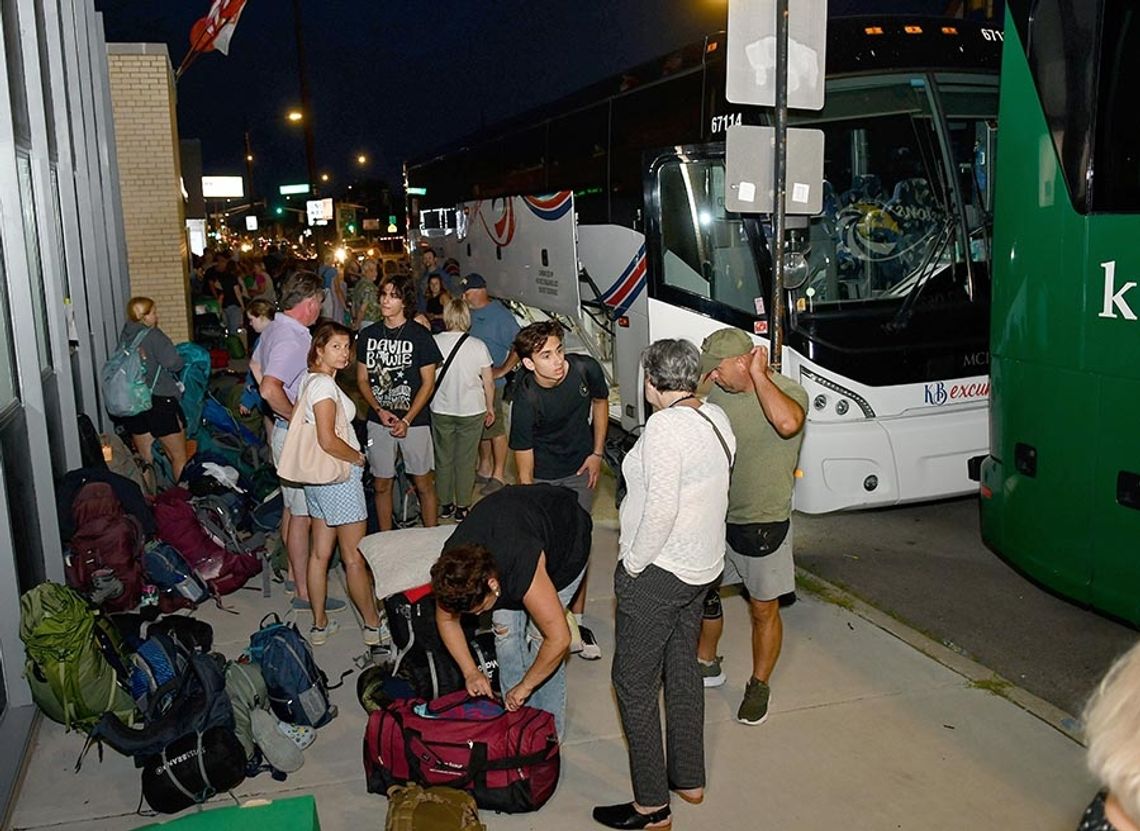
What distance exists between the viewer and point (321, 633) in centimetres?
647

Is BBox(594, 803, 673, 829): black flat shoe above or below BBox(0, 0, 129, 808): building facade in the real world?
below

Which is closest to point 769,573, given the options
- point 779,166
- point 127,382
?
point 779,166

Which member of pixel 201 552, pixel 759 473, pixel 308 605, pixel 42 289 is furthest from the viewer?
pixel 42 289

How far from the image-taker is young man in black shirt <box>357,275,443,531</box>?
7.52 m

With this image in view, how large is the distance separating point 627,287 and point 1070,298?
16.5 feet

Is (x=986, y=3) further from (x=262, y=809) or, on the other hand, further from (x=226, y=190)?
(x=226, y=190)

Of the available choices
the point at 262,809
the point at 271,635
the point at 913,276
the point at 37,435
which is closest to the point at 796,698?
the point at 271,635

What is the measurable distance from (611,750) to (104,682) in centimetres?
249

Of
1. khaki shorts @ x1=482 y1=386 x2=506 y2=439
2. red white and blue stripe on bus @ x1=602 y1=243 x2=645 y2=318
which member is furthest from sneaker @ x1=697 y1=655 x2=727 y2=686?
red white and blue stripe on bus @ x1=602 y1=243 x2=645 y2=318

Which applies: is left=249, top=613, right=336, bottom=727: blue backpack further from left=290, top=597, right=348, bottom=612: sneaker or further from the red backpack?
the red backpack

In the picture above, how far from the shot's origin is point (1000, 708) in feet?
17.5

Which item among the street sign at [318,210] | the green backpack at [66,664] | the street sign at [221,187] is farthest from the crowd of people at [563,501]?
the street sign at [221,187]

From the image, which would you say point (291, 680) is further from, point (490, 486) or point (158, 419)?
point (158, 419)

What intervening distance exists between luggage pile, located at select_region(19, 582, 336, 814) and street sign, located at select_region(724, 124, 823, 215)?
3.55m
